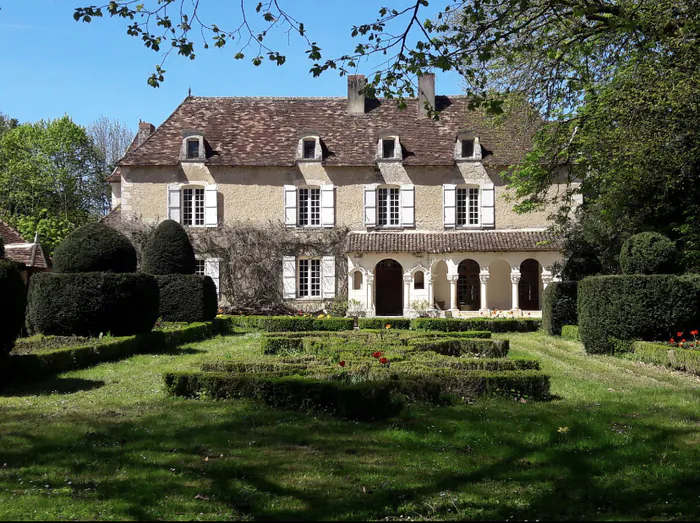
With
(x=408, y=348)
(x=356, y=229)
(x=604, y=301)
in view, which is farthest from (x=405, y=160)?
(x=408, y=348)

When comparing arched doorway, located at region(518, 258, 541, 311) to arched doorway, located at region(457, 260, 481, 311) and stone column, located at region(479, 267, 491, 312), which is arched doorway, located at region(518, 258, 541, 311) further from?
stone column, located at region(479, 267, 491, 312)

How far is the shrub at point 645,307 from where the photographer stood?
12.0 m

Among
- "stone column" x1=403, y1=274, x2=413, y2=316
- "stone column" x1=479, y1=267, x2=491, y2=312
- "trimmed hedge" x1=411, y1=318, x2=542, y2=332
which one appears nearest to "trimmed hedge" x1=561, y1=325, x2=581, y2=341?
"trimmed hedge" x1=411, y1=318, x2=542, y2=332

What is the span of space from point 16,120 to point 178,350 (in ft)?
130

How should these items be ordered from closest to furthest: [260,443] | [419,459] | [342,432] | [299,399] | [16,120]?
[419,459] < [260,443] < [342,432] < [299,399] < [16,120]

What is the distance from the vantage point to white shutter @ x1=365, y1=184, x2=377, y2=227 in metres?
25.7

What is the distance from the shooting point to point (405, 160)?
2569 cm

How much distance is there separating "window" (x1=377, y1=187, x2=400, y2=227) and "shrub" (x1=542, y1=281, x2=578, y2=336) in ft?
30.6

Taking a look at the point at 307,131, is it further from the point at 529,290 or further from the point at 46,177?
the point at 46,177

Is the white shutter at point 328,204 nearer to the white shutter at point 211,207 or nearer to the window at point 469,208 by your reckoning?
the white shutter at point 211,207

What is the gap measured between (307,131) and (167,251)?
979cm

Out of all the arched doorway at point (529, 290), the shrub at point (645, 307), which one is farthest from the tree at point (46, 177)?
the shrub at point (645, 307)

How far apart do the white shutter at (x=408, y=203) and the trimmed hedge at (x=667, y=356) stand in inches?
564

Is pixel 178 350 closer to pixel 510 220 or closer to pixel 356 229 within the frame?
pixel 356 229
